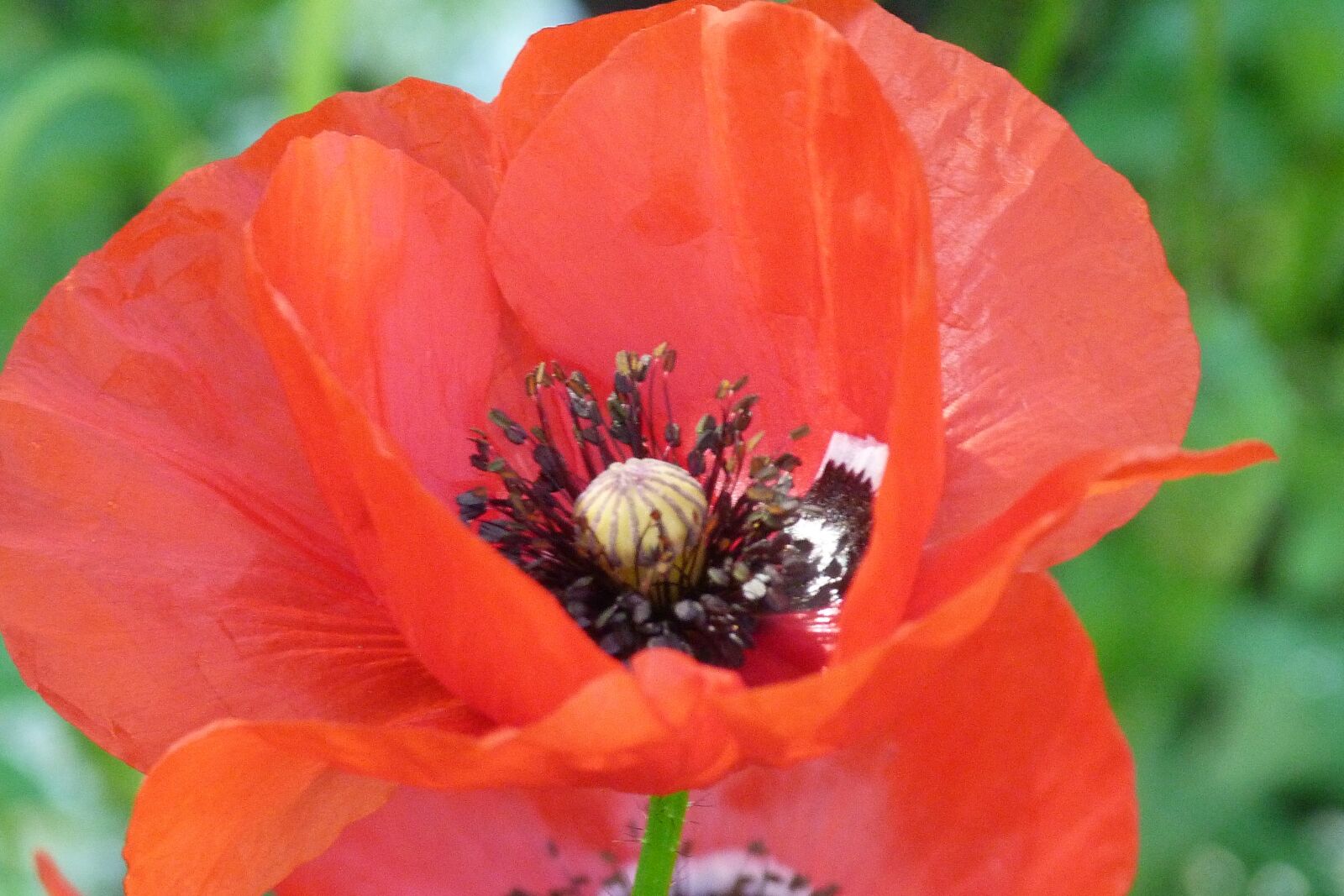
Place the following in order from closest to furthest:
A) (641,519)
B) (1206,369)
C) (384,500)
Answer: (384,500)
(641,519)
(1206,369)

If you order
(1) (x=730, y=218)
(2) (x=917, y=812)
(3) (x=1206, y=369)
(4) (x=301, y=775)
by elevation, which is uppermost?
(1) (x=730, y=218)

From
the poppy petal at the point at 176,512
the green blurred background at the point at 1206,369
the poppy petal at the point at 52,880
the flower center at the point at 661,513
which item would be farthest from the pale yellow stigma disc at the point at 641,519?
the green blurred background at the point at 1206,369

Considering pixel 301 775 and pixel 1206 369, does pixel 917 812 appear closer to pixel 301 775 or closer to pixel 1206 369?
pixel 301 775

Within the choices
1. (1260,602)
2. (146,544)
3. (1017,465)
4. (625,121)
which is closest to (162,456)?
(146,544)

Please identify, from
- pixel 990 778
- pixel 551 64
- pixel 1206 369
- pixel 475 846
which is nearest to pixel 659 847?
pixel 990 778

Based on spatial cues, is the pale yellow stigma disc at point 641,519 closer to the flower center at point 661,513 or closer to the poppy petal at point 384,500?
the flower center at point 661,513

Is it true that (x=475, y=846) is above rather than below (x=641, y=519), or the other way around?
below
